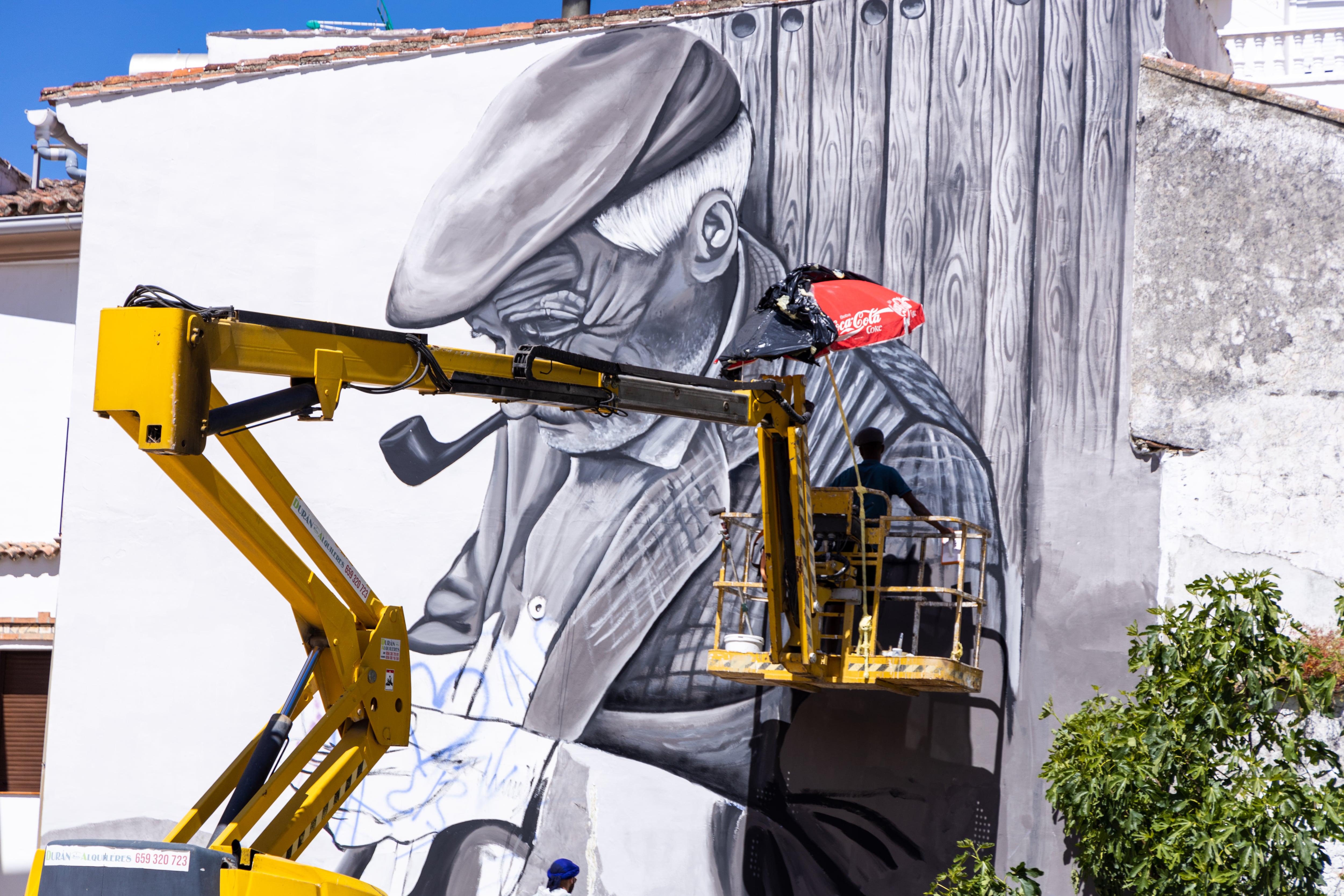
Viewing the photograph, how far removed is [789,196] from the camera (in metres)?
12.3

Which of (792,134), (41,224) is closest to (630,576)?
(792,134)

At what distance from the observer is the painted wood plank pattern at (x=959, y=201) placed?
449 inches

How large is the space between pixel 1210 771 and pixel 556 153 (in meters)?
8.02

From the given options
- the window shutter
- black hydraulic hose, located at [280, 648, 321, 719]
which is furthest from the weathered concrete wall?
the window shutter

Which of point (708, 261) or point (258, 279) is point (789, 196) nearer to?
point (708, 261)

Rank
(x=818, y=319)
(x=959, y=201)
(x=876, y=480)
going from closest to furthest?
(x=818, y=319) → (x=876, y=480) → (x=959, y=201)

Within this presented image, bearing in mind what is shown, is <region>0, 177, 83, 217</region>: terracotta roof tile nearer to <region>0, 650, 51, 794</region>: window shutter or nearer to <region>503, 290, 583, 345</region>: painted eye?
<region>0, 650, 51, 794</region>: window shutter

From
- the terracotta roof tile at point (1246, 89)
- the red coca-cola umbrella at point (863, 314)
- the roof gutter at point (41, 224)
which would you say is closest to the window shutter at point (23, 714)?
the roof gutter at point (41, 224)

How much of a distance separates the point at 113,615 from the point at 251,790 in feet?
22.6

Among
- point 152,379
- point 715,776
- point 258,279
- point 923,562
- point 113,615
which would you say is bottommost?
point 715,776

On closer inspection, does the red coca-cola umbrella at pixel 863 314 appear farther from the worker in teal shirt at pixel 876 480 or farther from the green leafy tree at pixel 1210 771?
Result: the green leafy tree at pixel 1210 771

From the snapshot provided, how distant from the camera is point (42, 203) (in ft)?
51.3

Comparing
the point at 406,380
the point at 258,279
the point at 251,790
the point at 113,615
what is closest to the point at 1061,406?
the point at 406,380

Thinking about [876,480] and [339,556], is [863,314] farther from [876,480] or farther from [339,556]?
[339,556]
